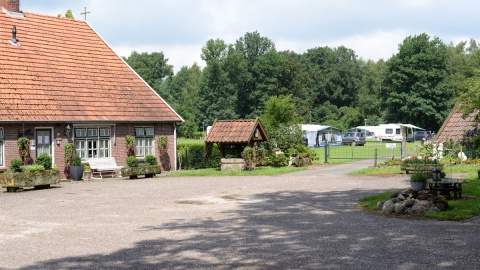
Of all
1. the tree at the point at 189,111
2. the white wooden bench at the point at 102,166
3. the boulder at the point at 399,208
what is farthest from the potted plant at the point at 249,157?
the tree at the point at 189,111

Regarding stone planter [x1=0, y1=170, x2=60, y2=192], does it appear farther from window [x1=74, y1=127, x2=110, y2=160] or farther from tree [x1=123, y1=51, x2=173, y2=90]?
tree [x1=123, y1=51, x2=173, y2=90]

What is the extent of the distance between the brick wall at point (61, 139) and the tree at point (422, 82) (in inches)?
2182

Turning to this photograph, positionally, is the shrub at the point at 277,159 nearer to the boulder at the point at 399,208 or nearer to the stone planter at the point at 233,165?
the stone planter at the point at 233,165

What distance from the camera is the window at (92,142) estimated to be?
29.0 meters

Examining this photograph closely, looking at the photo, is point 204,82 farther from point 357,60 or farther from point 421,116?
point 357,60

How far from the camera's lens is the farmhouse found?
1062 inches

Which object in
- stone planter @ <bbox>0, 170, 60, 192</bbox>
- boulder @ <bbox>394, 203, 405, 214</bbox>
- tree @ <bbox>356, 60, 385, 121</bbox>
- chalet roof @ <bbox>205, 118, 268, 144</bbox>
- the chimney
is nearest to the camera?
boulder @ <bbox>394, 203, 405, 214</bbox>

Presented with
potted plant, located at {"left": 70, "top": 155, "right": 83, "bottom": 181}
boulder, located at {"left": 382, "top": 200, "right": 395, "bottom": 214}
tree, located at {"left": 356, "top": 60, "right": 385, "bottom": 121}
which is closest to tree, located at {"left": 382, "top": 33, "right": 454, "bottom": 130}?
tree, located at {"left": 356, "top": 60, "right": 385, "bottom": 121}

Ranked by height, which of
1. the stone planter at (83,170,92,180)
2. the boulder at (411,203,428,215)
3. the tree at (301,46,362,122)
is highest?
the tree at (301,46,362,122)

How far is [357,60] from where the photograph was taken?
404 ft

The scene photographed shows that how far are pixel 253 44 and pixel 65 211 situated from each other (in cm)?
8872

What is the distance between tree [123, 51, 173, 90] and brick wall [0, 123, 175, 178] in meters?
73.3

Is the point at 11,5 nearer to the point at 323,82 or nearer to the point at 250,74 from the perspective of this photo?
the point at 250,74

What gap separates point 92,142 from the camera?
2950 cm
